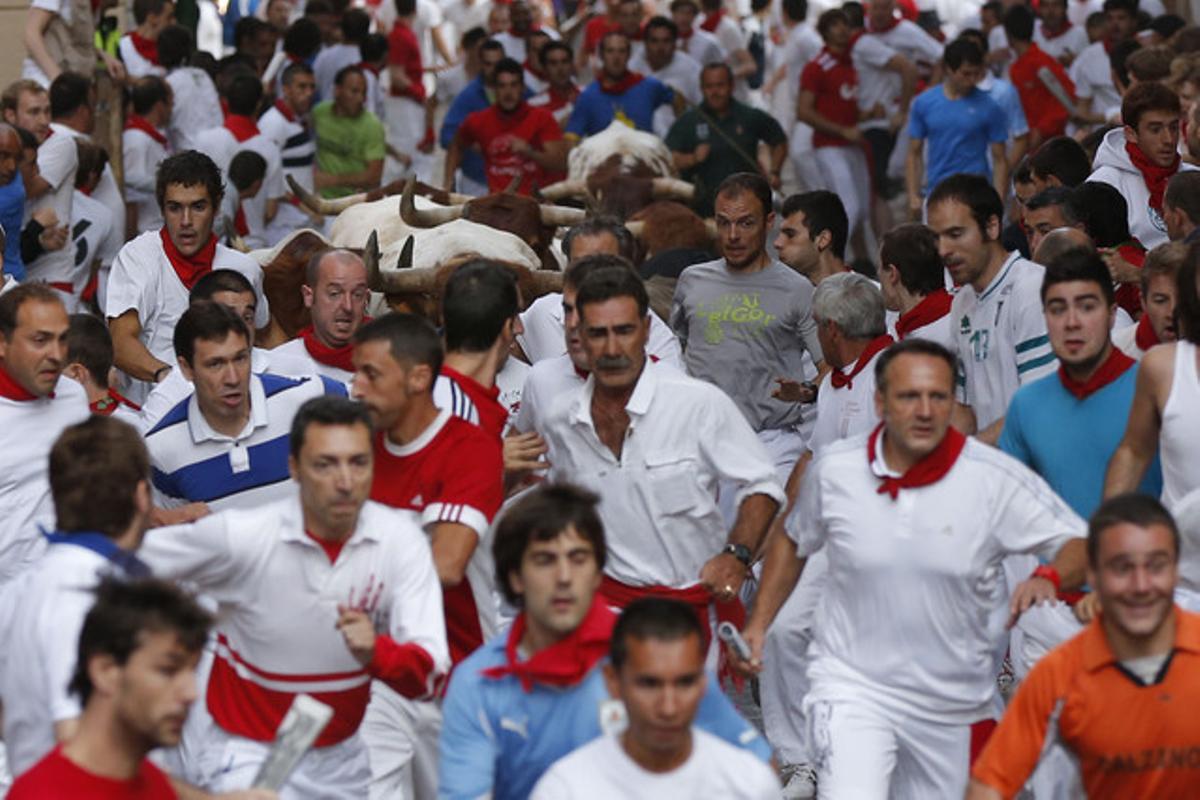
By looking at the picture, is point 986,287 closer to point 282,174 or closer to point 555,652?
point 555,652

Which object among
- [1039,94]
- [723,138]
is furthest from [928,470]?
[1039,94]

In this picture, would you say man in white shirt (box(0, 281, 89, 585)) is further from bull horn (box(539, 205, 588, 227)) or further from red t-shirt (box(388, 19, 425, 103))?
red t-shirt (box(388, 19, 425, 103))

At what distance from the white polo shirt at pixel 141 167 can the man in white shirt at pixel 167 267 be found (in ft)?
18.9

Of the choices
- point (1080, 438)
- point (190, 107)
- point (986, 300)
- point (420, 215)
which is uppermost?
point (190, 107)

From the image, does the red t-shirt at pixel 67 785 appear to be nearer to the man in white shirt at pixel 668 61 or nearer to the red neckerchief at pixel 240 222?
the red neckerchief at pixel 240 222

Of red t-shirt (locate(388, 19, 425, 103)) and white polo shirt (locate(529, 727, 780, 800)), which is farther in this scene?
red t-shirt (locate(388, 19, 425, 103))

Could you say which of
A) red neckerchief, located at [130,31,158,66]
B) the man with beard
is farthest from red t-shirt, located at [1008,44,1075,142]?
the man with beard

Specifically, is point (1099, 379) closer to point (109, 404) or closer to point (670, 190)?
point (109, 404)

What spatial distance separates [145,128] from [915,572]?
34.6 ft

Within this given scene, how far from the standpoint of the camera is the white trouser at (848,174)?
18.9 metres

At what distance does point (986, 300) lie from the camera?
29.3ft

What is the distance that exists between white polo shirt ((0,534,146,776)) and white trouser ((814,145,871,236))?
13.5 m

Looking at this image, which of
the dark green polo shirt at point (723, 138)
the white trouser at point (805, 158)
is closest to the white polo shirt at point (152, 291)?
the dark green polo shirt at point (723, 138)

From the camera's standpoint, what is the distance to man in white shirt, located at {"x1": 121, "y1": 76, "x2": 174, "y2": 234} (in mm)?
16156
